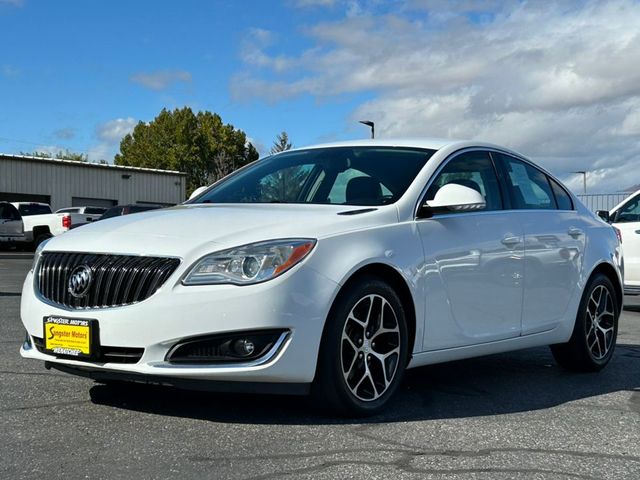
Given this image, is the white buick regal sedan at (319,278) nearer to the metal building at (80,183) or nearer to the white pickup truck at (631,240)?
the white pickup truck at (631,240)

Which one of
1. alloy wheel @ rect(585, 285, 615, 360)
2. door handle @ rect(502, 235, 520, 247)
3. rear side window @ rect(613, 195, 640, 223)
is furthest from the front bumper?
rear side window @ rect(613, 195, 640, 223)

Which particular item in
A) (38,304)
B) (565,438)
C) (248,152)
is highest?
(248,152)

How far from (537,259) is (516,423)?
155 centimetres

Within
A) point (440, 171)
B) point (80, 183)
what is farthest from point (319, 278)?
point (80, 183)

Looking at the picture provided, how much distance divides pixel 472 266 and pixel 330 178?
3.48ft

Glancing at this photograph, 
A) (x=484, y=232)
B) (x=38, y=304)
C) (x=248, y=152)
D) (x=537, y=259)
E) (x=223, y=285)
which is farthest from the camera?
(x=248, y=152)

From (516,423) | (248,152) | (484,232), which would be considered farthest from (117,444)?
(248,152)

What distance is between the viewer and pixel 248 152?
8550 cm

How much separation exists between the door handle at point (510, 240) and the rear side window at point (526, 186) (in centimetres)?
33

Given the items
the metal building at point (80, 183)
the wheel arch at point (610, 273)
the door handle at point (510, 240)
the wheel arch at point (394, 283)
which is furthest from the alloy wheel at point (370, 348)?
the metal building at point (80, 183)

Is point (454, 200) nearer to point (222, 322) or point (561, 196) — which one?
point (222, 322)

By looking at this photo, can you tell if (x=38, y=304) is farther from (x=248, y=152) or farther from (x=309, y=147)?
(x=248, y=152)

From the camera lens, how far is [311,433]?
14.0 feet

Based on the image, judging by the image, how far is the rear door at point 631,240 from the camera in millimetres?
11945
